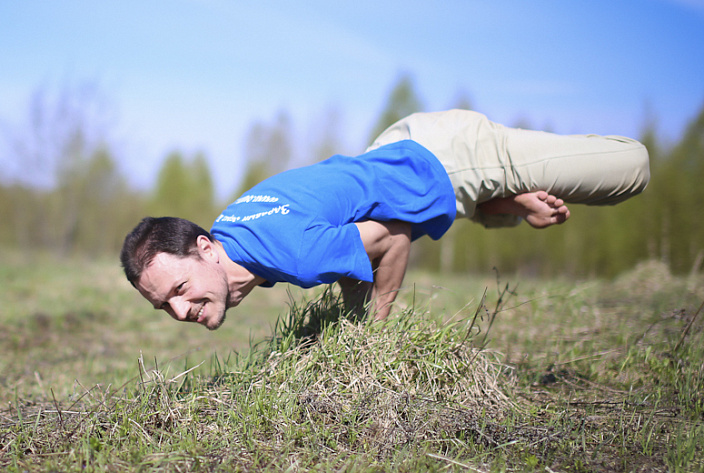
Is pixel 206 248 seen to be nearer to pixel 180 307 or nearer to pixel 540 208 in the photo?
pixel 180 307

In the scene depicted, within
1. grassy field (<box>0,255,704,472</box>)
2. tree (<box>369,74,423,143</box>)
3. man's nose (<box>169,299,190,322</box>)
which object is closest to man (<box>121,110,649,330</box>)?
man's nose (<box>169,299,190,322</box>)

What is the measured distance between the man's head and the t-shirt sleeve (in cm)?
43

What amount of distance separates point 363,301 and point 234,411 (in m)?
0.92

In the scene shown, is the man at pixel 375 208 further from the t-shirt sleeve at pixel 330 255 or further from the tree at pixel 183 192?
the tree at pixel 183 192

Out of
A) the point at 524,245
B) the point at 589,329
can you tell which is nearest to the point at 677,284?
the point at 589,329

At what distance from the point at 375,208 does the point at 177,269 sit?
97 centimetres

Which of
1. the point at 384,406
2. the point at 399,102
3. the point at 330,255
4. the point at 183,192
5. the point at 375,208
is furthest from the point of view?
the point at 183,192

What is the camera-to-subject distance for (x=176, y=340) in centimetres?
541

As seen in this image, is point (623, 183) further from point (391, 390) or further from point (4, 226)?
point (4, 226)

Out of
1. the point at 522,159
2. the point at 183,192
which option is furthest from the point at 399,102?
the point at 522,159

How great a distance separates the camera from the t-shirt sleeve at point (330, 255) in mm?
2297

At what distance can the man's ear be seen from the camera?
8.05 ft

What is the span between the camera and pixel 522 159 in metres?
3.06

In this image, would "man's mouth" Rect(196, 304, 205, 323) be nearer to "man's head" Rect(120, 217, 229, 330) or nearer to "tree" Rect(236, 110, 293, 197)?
"man's head" Rect(120, 217, 229, 330)
